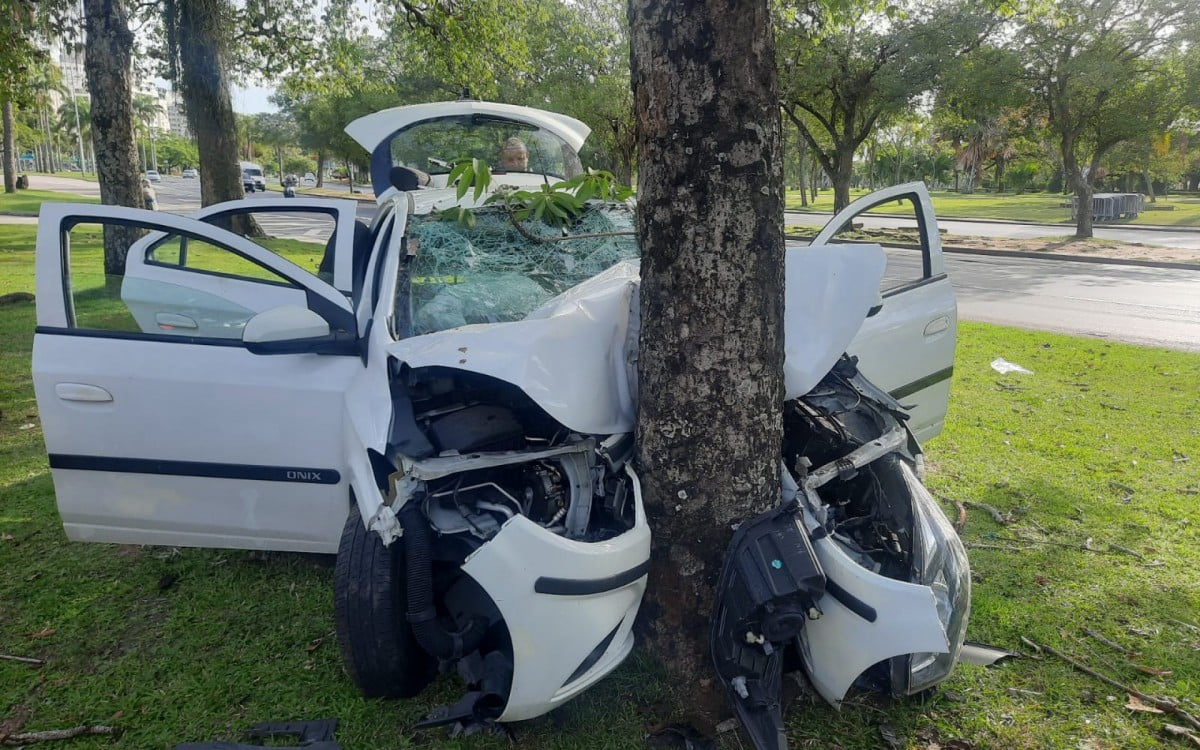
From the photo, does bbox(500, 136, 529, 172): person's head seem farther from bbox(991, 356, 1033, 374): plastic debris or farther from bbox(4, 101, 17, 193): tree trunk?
bbox(4, 101, 17, 193): tree trunk

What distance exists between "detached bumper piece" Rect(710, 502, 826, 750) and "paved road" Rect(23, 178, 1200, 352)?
8.37 m

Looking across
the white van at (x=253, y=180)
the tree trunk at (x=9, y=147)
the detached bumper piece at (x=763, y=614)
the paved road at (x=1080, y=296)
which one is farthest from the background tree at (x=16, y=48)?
the white van at (x=253, y=180)

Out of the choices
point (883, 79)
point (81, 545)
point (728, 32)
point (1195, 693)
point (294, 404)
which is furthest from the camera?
point (883, 79)

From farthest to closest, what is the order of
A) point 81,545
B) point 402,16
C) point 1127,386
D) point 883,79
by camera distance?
point 883,79, point 402,16, point 1127,386, point 81,545

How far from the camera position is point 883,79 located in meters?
19.9

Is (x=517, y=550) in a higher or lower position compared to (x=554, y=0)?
lower

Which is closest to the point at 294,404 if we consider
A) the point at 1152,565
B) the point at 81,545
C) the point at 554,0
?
the point at 81,545

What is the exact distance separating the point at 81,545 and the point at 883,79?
20485 millimetres

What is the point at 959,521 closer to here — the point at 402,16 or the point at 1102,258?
the point at 402,16

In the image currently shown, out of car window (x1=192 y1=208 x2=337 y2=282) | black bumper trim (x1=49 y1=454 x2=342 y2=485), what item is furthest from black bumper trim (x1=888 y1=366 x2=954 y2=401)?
car window (x1=192 y1=208 x2=337 y2=282)

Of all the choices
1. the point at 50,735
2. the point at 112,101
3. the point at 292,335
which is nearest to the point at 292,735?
the point at 50,735

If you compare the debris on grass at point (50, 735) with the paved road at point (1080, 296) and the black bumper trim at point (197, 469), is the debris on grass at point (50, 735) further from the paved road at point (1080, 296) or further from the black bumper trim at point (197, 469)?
the paved road at point (1080, 296)

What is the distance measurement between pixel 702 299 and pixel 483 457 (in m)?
0.88

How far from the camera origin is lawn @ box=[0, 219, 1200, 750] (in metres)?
2.63
